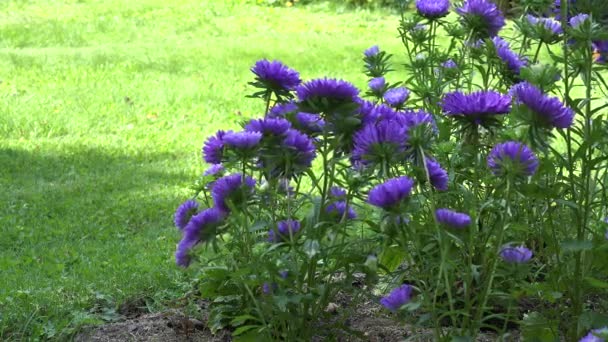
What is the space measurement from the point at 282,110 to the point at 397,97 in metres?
0.62

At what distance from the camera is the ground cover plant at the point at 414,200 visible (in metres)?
2.13

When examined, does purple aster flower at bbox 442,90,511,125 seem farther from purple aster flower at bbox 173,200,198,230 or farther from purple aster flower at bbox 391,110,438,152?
purple aster flower at bbox 173,200,198,230

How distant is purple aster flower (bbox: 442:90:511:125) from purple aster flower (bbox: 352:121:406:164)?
123 millimetres

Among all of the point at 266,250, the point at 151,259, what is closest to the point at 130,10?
the point at 151,259

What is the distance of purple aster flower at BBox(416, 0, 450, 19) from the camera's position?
117 inches

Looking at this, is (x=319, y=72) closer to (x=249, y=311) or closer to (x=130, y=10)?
(x=130, y=10)

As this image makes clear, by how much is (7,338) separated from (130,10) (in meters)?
8.67

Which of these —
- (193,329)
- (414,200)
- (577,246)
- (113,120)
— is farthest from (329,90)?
(113,120)

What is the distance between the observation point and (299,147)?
2.26 metres

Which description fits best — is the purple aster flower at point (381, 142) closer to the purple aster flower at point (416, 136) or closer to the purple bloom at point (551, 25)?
the purple aster flower at point (416, 136)

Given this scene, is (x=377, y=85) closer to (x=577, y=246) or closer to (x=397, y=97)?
(x=397, y=97)

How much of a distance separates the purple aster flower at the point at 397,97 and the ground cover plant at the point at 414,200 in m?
0.01

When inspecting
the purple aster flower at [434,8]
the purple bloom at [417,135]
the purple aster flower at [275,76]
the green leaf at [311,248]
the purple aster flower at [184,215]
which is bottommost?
the purple aster flower at [184,215]

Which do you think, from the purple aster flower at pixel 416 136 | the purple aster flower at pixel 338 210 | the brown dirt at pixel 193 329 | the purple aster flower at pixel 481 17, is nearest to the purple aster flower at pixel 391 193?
the purple aster flower at pixel 416 136
